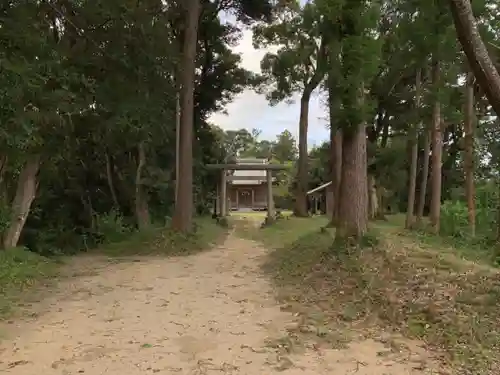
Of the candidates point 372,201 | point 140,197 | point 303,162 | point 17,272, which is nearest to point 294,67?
point 303,162

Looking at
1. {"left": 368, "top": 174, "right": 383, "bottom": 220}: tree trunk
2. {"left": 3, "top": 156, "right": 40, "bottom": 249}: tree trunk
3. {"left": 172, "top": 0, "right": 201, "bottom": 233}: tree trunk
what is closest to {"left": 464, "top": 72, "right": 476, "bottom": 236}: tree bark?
{"left": 172, "top": 0, "right": 201, "bottom": 233}: tree trunk

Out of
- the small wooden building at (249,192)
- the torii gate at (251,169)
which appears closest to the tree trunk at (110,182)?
the torii gate at (251,169)

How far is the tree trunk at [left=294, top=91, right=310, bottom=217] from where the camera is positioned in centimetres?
2355

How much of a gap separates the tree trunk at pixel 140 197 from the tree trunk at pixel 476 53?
11535 millimetres

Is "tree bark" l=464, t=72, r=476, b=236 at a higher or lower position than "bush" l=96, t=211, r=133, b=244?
higher

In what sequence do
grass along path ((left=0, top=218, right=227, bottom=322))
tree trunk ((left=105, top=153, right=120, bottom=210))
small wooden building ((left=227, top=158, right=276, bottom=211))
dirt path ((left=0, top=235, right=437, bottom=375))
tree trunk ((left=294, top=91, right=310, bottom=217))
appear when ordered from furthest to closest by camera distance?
small wooden building ((left=227, top=158, right=276, bottom=211)), tree trunk ((left=294, top=91, right=310, bottom=217)), tree trunk ((left=105, top=153, right=120, bottom=210)), grass along path ((left=0, top=218, right=227, bottom=322)), dirt path ((left=0, top=235, right=437, bottom=375))

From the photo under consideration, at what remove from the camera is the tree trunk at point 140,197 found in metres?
15.9

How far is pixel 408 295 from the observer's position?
5.91 metres

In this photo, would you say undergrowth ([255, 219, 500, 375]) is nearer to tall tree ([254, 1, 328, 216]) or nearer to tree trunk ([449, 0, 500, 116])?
tree trunk ([449, 0, 500, 116])

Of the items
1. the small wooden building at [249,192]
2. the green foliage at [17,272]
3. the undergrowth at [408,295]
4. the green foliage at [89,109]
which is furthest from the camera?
the small wooden building at [249,192]

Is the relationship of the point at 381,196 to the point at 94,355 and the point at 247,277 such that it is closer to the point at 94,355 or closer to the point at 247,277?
the point at 247,277

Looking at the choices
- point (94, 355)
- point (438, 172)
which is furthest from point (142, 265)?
point (438, 172)

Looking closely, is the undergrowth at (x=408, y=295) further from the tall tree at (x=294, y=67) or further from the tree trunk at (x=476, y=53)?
the tall tree at (x=294, y=67)

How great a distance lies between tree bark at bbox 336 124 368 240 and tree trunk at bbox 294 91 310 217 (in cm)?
1459
